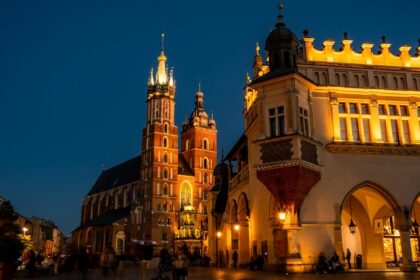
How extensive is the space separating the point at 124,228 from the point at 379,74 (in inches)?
2995

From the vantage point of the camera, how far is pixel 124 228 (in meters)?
95.8

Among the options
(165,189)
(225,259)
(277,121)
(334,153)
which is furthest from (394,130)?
(165,189)

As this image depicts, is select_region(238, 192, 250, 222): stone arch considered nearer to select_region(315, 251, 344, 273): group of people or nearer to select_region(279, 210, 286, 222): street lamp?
select_region(279, 210, 286, 222): street lamp

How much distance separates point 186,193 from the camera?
3834 inches

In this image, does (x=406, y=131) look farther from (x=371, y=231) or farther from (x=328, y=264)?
(x=328, y=264)

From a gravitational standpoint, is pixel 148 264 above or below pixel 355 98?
below

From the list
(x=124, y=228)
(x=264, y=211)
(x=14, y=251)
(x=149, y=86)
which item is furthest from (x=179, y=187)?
(x=14, y=251)

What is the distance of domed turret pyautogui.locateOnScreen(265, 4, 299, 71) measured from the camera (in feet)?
94.1

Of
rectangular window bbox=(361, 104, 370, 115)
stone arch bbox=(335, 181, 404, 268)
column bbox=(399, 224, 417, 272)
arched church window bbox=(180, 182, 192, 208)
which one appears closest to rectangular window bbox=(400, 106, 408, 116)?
rectangular window bbox=(361, 104, 370, 115)

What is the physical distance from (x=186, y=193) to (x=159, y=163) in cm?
926

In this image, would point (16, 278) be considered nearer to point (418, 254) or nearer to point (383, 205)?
point (383, 205)

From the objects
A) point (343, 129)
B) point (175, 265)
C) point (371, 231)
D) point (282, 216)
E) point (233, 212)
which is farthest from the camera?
point (233, 212)

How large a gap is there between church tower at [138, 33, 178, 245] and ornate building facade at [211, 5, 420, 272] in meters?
59.6

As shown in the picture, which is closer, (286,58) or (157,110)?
(286,58)
